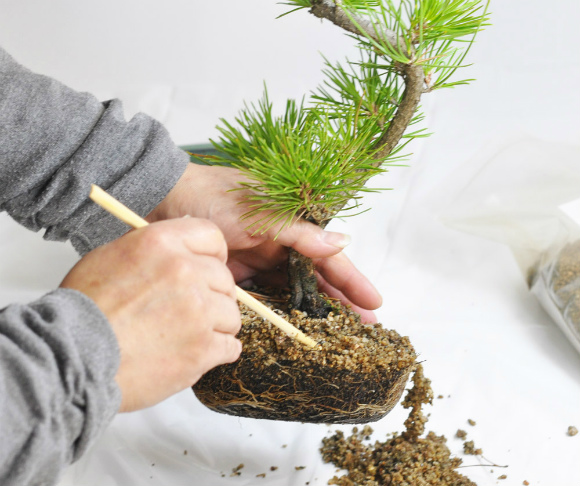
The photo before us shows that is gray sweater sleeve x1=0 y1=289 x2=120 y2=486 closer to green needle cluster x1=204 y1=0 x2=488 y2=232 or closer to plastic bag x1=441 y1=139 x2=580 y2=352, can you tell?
green needle cluster x1=204 y1=0 x2=488 y2=232

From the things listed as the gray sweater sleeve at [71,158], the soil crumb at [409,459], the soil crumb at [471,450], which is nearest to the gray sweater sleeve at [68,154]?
the gray sweater sleeve at [71,158]

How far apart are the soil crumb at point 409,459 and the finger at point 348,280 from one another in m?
0.15

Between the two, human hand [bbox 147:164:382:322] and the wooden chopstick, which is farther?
human hand [bbox 147:164:382:322]

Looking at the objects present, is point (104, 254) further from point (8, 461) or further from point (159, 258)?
point (8, 461)

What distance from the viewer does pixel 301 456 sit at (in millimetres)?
1040

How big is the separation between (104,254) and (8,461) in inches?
8.3

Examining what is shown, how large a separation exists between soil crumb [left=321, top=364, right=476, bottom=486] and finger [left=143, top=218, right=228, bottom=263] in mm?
401

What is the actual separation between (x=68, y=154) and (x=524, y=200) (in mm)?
1019

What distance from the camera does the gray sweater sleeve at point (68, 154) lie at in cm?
87

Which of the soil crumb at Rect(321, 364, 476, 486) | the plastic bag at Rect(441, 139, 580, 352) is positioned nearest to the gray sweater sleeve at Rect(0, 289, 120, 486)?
the soil crumb at Rect(321, 364, 476, 486)

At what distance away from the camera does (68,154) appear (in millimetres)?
886

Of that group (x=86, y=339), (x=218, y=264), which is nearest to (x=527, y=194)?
(x=218, y=264)

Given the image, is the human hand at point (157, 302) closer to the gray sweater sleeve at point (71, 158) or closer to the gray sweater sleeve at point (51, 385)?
the gray sweater sleeve at point (51, 385)

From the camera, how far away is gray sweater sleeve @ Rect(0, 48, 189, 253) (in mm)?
873
